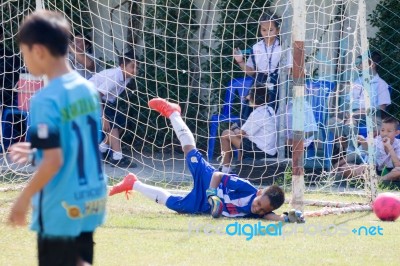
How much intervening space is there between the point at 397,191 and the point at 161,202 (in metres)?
2.92

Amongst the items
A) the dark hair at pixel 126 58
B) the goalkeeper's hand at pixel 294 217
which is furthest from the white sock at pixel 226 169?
the goalkeeper's hand at pixel 294 217

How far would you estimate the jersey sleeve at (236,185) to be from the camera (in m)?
8.48

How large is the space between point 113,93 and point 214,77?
156cm

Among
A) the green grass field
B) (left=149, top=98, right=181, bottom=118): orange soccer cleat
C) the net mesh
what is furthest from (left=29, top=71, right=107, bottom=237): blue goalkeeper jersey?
the net mesh

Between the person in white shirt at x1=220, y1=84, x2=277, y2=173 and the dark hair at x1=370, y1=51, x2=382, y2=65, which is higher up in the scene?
the dark hair at x1=370, y1=51, x2=382, y2=65

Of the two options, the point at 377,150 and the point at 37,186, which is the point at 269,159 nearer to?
the point at 377,150

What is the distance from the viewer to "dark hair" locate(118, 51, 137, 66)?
11.3m

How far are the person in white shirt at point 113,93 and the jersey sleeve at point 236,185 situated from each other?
2990 mm

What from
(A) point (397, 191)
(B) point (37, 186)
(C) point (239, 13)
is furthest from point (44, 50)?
(C) point (239, 13)

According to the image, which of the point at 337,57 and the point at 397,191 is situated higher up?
the point at 337,57

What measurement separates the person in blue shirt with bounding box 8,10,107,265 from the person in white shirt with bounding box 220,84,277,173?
664 centimetres

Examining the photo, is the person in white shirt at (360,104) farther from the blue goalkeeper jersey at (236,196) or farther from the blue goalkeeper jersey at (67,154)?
the blue goalkeeper jersey at (67,154)

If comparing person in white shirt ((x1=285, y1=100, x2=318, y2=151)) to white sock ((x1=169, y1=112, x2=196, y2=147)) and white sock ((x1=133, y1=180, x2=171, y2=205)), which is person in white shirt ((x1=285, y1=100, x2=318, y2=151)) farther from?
white sock ((x1=133, y1=180, x2=171, y2=205))

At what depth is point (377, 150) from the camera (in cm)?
1105
